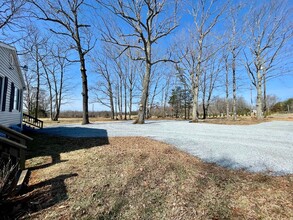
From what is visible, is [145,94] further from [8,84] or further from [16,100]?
[16,100]

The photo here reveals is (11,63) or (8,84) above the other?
(11,63)

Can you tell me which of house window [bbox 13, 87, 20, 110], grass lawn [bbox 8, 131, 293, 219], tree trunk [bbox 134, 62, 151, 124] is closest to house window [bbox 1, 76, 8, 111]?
house window [bbox 13, 87, 20, 110]

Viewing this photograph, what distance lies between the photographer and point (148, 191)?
114 inches

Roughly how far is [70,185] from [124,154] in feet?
5.22

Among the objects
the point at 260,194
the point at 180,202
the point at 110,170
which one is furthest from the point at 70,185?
the point at 260,194

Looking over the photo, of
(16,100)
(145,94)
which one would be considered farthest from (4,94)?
(145,94)

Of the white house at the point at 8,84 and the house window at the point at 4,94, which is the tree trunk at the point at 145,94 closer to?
→ the white house at the point at 8,84

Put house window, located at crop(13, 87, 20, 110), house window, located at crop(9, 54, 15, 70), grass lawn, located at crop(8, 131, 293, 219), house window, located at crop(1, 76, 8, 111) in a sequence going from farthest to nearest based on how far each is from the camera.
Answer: house window, located at crop(13, 87, 20, 110)
house window, located at crop(9, 54, 15, 70)
house window, located at crop(1, 76, 8, 111)
grass lawn, located at crop(8, 131, 293, 219)

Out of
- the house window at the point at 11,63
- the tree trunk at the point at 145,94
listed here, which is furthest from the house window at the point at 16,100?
the tree trunk at the point at 145,94

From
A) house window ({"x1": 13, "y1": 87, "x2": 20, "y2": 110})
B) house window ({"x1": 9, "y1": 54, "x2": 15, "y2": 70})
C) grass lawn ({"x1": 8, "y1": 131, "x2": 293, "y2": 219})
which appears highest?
→ house window ({"x1": 9, "y1": 54, "x2": 15, "y2": 70})

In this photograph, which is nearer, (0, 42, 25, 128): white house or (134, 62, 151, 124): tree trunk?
Result: (0, 42, 25, 128): white house

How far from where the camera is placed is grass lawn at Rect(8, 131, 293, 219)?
2.40 m

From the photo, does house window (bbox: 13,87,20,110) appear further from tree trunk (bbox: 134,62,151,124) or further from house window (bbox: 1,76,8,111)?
tree trunk (bbox: 134,62,151,124)

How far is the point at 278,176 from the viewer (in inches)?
137
